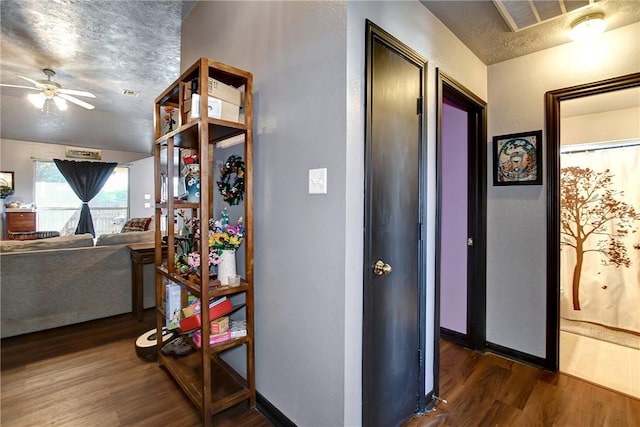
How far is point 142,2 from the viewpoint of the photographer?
227cm

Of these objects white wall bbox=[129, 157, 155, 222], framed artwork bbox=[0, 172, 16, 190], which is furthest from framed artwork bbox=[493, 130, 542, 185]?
framed artwork bbox=[0, 172, 16, 190]

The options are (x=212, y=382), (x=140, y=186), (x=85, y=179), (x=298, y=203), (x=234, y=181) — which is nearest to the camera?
(x=298, y=203)

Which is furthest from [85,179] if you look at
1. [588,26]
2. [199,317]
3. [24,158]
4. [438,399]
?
[588,26]

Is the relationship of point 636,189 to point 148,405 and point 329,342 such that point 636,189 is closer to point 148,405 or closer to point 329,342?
point 329,342

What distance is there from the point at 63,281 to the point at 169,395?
187cm

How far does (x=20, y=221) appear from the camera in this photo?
573cm

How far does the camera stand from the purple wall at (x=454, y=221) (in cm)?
265

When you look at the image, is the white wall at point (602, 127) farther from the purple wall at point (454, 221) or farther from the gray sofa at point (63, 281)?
the gray sofa at point (63, 281)

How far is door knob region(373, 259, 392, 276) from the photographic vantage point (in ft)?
4.80

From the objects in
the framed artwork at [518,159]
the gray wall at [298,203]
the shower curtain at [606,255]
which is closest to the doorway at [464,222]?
the framed artwork at [518,159]

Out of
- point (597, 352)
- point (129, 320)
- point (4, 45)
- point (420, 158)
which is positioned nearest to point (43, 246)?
point (129, 320)

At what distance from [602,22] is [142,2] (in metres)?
3.15

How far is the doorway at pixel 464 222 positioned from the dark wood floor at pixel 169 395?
0.88 feet

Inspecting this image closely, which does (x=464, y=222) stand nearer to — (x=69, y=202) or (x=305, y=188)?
(x=305, y=188)
